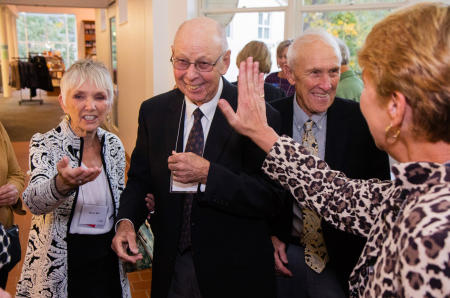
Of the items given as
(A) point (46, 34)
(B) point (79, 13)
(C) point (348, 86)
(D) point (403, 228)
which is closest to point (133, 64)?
(C) point (348, 86)

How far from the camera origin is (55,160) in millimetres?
1797

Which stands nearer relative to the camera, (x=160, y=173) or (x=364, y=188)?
(x=364, y=188)

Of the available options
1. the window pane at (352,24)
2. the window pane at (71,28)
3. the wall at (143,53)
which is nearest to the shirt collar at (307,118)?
the window pane at (352,24)

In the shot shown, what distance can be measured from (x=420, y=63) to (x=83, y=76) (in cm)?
150

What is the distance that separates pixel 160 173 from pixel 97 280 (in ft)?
2.11

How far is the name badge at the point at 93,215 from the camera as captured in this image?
185 centimetres

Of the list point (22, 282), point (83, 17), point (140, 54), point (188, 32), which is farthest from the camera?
point (83, 17)

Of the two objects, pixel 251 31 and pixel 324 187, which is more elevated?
pixel 251 31

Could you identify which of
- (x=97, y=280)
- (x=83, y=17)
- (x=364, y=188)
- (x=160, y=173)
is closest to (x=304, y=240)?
(x=364, y=188)

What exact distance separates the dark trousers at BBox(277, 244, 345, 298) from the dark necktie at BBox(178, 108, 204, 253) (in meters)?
0.61

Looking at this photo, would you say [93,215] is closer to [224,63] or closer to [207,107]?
[207,107]

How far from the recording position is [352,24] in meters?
4.29

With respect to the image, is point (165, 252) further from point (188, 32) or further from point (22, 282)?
point (188, 32)

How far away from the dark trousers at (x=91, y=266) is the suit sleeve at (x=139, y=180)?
27 cm
